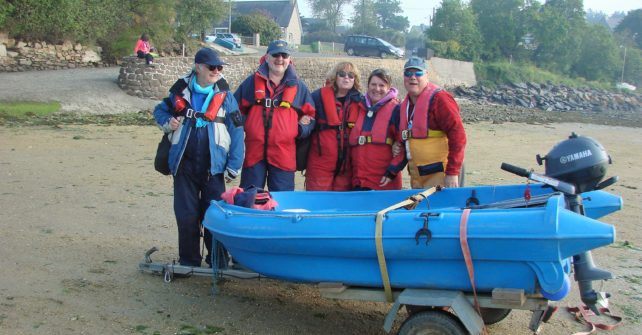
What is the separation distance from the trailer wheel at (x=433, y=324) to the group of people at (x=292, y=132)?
1.50m

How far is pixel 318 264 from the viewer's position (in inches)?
159

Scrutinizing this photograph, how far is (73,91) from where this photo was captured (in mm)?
17578

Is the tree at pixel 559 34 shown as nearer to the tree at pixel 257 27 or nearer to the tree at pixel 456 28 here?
the tree at pixel 456 28

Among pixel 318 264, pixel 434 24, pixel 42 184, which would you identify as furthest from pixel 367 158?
pixel 434 24

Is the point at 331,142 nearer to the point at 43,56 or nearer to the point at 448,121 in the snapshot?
the point at 448,121

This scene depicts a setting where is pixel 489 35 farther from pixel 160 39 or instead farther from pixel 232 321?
pixel 232 321

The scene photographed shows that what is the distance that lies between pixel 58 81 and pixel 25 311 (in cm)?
A: 1580

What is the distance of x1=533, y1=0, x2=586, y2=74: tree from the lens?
Answer: 51.9 m

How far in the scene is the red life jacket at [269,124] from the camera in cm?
529

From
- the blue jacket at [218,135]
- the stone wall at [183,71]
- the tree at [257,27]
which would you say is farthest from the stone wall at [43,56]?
the tree at [257,27]

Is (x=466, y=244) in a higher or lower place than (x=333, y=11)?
lower

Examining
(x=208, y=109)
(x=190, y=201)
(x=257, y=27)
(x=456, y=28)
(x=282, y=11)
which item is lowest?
(x=190, y=201)

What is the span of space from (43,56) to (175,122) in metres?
18.7

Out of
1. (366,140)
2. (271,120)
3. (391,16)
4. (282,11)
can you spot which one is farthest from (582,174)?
A: (391,16)
